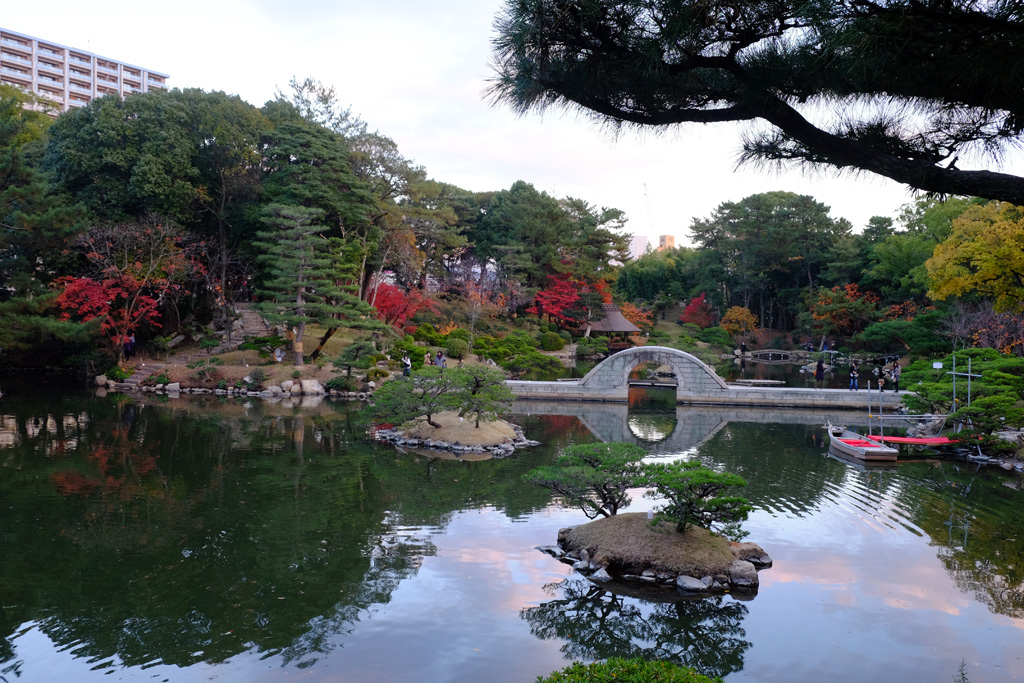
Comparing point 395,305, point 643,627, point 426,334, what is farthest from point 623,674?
point 395,305

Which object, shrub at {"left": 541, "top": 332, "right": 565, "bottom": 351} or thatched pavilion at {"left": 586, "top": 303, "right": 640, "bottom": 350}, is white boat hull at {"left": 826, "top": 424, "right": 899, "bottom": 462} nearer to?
shrub at {"left": 541, "top": 332, "right": 565, "bottom": 351}

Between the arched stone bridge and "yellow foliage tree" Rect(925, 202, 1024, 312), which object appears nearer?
"yellow foliage tree" Rect(925, 202, 1024, 312)

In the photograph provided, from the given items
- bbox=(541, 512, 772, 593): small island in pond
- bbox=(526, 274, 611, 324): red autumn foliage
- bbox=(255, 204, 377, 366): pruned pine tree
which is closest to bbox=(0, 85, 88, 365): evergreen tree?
bbox=(255, 204, 377, 366): pruned pine tree

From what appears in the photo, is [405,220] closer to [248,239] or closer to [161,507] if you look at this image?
[248,239]

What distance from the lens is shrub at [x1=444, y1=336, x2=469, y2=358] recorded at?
1140 inches

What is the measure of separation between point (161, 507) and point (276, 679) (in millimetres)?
5662

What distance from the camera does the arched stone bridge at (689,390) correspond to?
21.2 m

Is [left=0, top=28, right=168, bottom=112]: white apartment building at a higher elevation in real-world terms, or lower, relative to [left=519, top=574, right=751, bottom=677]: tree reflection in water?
higher

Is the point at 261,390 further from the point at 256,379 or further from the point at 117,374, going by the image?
the point at 117,374

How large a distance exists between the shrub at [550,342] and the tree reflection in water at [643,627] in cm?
2846

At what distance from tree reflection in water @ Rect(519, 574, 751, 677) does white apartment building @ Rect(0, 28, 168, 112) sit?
2352 inches

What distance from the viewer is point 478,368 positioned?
14945 millimetres

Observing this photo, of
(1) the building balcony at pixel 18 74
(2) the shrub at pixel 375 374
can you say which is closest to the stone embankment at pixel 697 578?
(2) the shrub at pixel 375 374

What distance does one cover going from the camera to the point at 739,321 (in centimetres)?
4416
